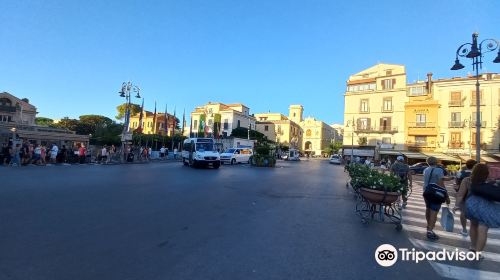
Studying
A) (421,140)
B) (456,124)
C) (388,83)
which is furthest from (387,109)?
(456,124)

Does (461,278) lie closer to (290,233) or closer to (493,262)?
(493,262)

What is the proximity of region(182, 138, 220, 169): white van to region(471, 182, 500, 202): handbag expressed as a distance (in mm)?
21158

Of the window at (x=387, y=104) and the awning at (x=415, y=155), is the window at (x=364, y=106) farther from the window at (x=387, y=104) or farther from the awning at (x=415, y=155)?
the awning at (x=415, y=155)

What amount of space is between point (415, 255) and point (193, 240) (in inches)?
147

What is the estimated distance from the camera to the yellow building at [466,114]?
42.0m

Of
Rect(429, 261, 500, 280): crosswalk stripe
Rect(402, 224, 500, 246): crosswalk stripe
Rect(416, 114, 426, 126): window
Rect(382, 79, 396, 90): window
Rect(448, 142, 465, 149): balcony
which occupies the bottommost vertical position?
Rect(402, 224, 500, 246): crosswalk stripe

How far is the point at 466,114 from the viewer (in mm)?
43250

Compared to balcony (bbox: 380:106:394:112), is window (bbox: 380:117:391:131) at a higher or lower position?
lower

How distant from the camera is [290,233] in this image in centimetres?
616

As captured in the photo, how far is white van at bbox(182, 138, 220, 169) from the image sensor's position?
82.3 ft

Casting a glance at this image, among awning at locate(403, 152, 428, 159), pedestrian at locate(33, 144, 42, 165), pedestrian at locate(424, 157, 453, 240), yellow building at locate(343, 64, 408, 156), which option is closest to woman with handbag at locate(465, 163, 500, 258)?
pedestrian at locate(424, 157, 453, 240)

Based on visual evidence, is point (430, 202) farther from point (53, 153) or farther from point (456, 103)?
point (456, 103)

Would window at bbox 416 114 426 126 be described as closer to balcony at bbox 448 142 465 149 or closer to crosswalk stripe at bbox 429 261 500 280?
balcony at bbox 448 142 465 149

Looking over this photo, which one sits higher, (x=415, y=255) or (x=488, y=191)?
(x=488, y=191)
